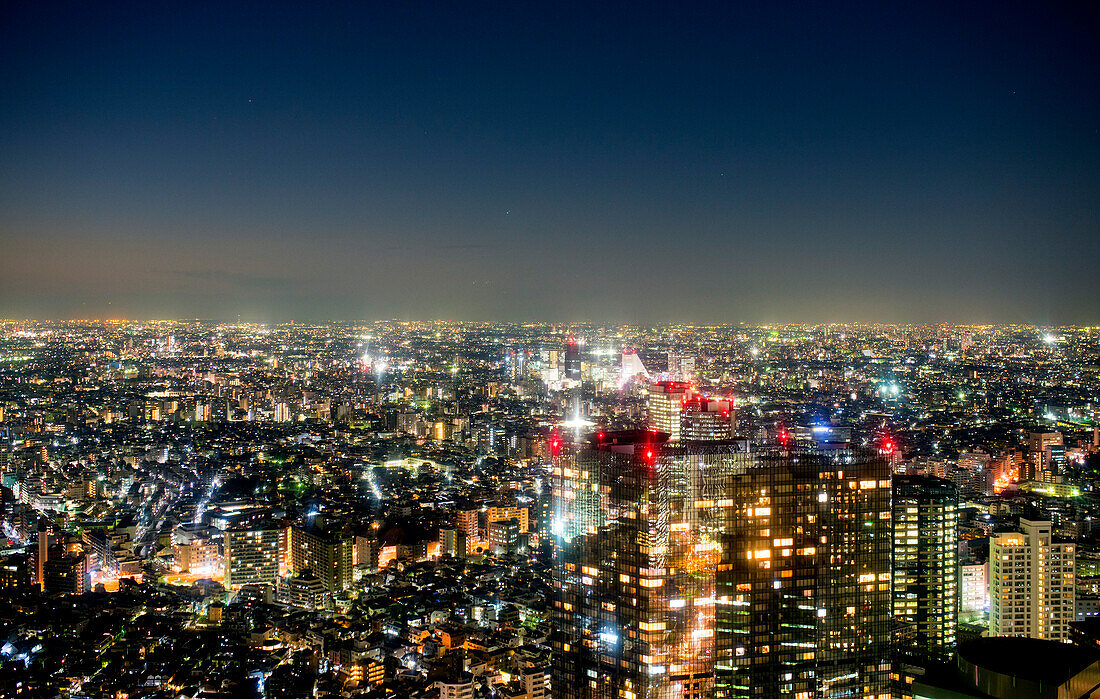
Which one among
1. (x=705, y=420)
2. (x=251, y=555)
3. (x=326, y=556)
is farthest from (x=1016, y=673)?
(x=251, y=555)

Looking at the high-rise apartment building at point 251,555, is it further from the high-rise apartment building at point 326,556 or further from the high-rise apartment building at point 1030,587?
the high-rise apartment building at point 1030,587

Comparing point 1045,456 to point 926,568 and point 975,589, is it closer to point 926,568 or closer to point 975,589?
point 975,589

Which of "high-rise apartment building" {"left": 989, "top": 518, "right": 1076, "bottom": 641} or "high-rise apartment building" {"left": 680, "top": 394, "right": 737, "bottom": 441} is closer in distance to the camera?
"high-rise apartment building" {"left": 989, "top": 518, "right": 1076, "bottom": 641}

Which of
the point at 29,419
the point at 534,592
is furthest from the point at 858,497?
the point at 29,419

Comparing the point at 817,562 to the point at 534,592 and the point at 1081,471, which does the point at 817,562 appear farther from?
the point at 1081,471

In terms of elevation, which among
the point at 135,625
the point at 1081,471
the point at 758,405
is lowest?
the point at 135,625

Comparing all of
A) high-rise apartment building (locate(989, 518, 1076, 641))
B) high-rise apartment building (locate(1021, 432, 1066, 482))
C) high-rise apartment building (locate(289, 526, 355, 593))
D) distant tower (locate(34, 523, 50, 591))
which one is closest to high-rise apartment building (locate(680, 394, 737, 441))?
high-rise apartment building (locate(989, 518, 1076, 641))

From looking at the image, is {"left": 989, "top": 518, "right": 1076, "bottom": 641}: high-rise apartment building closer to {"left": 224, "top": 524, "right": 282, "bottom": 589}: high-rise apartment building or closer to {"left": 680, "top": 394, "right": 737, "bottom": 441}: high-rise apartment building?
{"left": 680, "top": 394, "right": 737, "bottom": 441}: high-rise apartment building
